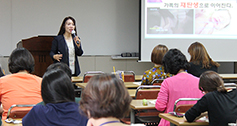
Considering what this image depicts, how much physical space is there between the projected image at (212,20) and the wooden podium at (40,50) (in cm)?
313

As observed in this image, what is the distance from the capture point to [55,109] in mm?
1548

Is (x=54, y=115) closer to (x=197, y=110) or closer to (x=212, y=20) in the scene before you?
(x=197, y=110)

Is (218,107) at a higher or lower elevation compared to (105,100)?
lower

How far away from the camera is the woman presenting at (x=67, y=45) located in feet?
15.3

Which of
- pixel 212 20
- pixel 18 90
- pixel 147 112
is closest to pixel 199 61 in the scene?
pixel 147 112

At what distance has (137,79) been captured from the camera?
4750 mm

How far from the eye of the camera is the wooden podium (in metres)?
5.10

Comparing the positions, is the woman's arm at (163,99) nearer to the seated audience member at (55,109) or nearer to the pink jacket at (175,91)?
the pink jacket at (175,91)

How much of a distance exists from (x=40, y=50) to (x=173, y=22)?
2829mm

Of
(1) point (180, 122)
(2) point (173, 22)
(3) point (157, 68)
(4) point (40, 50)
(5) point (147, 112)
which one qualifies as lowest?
(5) point (147, 112)

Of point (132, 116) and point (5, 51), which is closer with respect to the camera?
point (132, 116)

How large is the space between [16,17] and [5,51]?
2.47ft

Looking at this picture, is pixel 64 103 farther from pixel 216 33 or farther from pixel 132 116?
pixel 216 33

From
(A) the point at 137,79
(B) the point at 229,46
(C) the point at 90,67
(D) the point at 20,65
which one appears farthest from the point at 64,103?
(B) the point at 229,46
